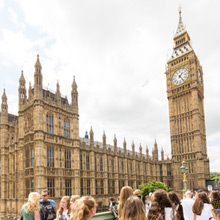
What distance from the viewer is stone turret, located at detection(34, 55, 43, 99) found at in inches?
1187

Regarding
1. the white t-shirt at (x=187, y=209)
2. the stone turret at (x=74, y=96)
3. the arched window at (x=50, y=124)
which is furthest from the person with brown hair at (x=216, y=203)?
the stone turret at (x=74, y=96)

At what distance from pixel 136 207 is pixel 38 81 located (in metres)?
29.2

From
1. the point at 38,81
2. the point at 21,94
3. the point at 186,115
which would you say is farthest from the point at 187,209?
the point at 186,115

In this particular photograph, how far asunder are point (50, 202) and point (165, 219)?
4550 mm

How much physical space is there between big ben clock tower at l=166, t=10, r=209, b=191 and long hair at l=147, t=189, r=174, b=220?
2136 inches

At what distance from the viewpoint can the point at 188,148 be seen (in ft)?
190

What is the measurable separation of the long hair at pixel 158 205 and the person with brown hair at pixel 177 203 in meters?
1.93

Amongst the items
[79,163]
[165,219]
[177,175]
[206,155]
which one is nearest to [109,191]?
[79,163]

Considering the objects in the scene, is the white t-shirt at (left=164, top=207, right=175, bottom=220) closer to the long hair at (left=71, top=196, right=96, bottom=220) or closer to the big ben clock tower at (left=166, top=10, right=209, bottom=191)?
the long hair at (left=71, top=196, right=96, bottom=220)

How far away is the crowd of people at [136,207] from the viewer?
3750 mm

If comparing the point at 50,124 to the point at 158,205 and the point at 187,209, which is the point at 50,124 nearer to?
the point at 187,209

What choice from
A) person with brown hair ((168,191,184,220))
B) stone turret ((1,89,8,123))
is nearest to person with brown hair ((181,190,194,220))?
person with brown hair ((168,191,184,220))

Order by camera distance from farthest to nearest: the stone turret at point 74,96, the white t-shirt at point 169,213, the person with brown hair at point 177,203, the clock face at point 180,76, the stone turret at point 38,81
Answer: the clock face at point 180,76, the stone turret at point 74,96, the stone turret at point 38,81, the person with brown hair at point 177,203, the white t-shirt at point 169,213

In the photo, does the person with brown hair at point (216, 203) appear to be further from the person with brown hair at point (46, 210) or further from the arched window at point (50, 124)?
the arched window at point (50, 124)
